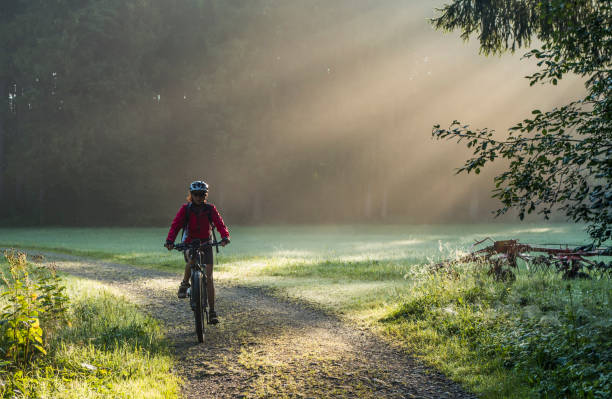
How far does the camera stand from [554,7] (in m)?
4.62

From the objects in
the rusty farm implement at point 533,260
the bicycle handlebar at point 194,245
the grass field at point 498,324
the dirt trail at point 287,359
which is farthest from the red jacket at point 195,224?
the rusty farm implement at point 533,260

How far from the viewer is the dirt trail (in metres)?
5.14

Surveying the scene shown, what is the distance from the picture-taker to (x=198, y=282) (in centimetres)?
704

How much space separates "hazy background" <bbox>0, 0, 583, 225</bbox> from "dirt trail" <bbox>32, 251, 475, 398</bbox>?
33746 millimetres

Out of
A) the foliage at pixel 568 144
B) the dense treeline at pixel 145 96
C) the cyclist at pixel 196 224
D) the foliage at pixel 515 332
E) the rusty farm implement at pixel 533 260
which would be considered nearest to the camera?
the foliage at pixel 568 144

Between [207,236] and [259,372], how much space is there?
252cm

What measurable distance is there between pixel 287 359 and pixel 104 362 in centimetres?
235

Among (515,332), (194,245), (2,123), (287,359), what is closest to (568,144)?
(515,332)

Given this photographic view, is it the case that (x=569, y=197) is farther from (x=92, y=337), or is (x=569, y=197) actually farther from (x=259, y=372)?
(x=92, y=337)

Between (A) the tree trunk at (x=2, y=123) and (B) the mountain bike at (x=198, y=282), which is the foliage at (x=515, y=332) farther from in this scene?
(A) the tree trunk at (x=2, y=123)

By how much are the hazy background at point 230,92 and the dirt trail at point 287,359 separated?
3375 centimetres

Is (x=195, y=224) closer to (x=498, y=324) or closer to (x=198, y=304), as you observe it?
(x=198, y=304)

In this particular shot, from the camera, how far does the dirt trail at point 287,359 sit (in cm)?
514

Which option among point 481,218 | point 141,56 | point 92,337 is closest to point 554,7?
point 92,337
